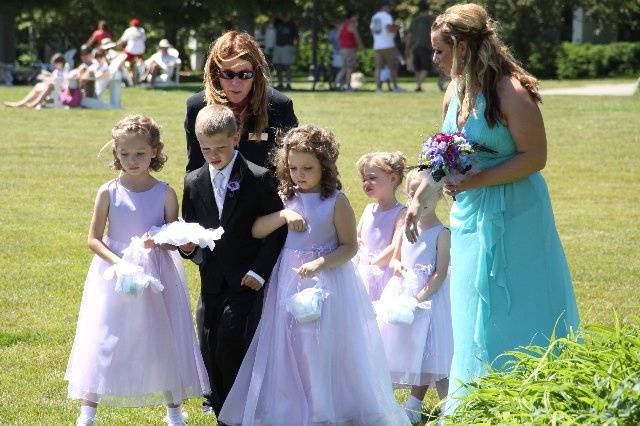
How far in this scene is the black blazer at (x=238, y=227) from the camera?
Answer: 5.77 metres

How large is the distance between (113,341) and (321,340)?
103 centimetres

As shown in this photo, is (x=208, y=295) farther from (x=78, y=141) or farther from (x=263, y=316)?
(x=78, y=141)

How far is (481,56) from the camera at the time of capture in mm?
5176

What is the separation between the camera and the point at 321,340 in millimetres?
5777

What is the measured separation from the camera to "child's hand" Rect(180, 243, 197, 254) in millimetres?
5648

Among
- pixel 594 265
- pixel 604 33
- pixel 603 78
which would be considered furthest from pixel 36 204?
pixel 604 33

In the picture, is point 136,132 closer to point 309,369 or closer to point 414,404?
point 309,369

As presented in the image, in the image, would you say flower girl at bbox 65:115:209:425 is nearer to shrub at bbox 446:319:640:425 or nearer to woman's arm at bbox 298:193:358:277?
woman's arm at bbox 298:193:358:277

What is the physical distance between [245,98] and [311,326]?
1179mm

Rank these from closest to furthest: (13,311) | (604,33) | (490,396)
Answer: (490,396) → (13,311) → (604,33)

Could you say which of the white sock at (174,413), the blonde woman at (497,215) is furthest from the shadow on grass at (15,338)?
the blonde woman at (497,215)

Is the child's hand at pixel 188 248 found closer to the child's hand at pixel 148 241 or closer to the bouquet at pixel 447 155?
the child's hand at pixel 148 241
